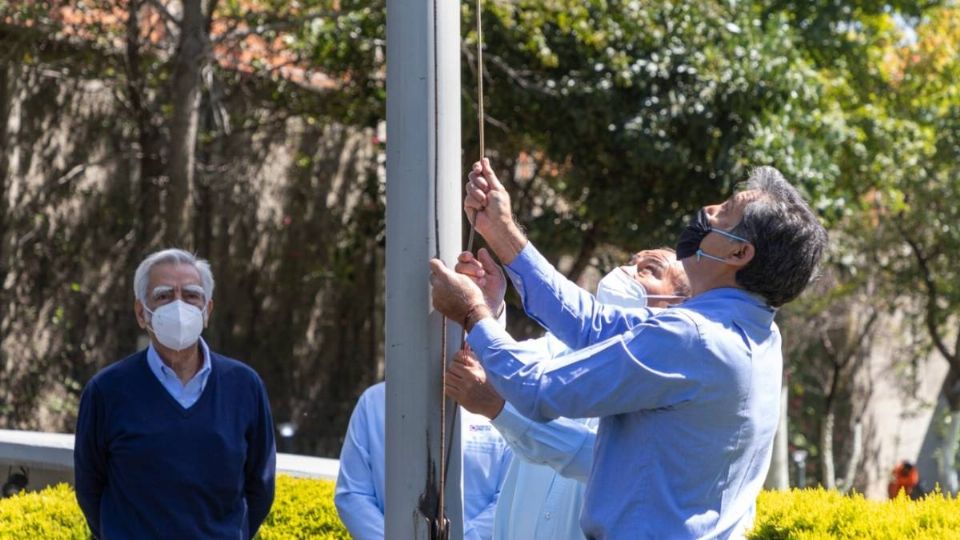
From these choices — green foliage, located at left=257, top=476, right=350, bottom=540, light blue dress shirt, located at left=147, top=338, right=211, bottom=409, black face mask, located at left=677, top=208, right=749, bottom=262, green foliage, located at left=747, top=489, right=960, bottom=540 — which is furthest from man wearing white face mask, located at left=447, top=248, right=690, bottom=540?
green foliage, located at left=257, top=476, right=350, bottom=540

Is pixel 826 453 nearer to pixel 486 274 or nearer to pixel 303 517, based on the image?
pixel 303 517

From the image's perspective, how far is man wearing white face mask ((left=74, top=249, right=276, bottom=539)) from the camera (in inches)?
180

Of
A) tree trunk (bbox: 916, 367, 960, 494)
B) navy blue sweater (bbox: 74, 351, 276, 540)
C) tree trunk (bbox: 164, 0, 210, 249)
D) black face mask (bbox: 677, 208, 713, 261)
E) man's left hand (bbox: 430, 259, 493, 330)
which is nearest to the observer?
man's left hand (bbox: 430, 259, 493, 330)

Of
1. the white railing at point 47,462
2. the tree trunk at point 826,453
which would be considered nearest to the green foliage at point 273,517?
the white railing at point 47,462

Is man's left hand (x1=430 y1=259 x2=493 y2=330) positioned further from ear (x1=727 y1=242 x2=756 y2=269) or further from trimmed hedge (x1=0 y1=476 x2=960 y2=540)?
trimmed hedge (x1=0 y1=476 x2=960 y2=540)

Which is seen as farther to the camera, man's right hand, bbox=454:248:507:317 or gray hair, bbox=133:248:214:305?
gray hair, bbox=133:248:214:305

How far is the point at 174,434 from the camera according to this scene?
15.1 feet

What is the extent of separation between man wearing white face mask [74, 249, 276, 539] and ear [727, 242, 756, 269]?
2.11 meters

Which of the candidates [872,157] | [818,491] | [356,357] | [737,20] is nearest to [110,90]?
[356,357]

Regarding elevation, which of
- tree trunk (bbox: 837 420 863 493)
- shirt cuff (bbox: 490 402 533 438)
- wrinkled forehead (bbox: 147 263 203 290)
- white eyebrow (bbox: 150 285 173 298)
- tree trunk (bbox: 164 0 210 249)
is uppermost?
tree trunk (bbox: 164 0 210 249)

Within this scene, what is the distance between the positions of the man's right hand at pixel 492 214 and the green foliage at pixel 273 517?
2967mm

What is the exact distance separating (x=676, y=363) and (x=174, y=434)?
6.96 ft

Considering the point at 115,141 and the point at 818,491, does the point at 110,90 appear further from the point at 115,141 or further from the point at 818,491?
the point at 818,491

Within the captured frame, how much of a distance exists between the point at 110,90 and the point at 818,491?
32.3 ft
